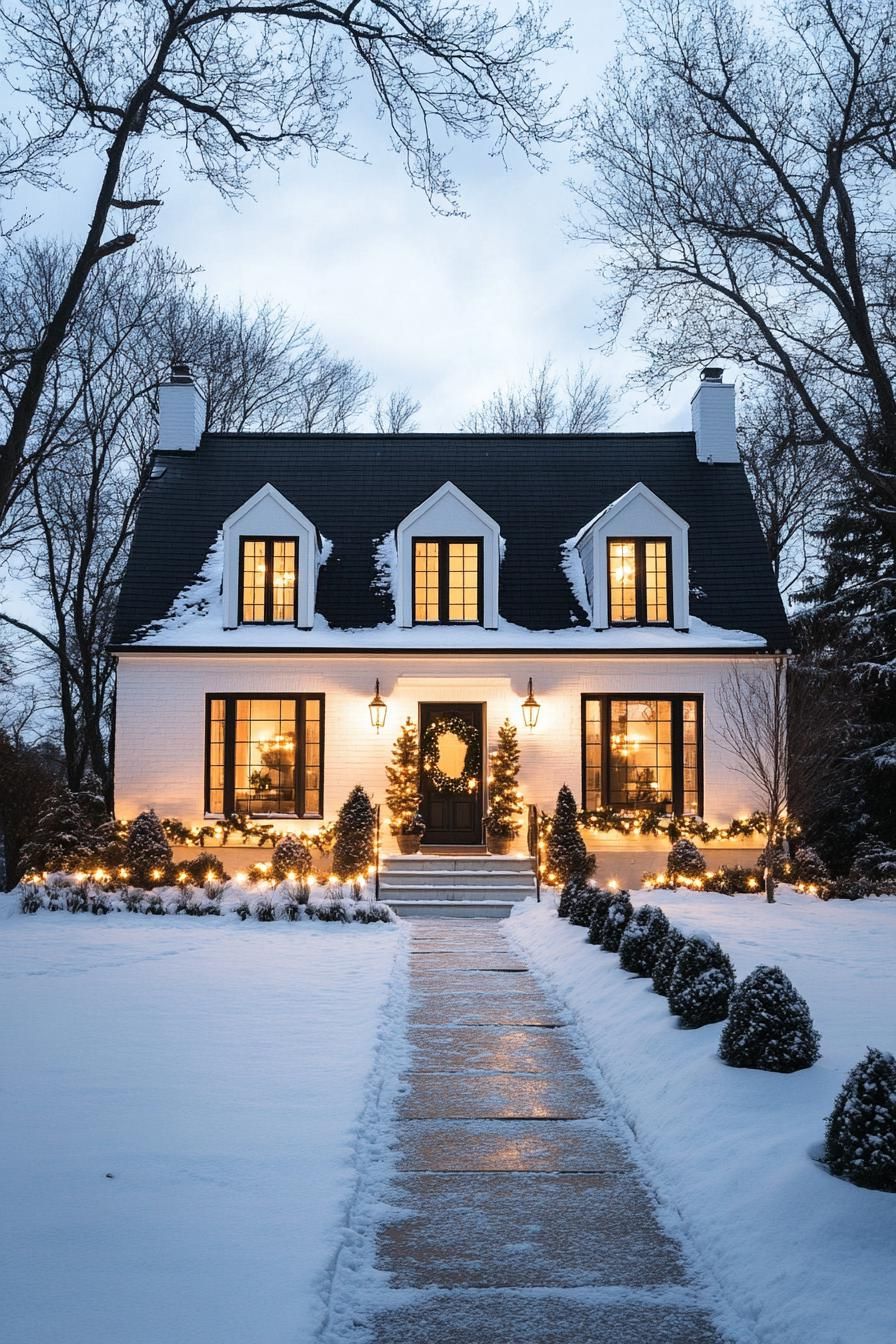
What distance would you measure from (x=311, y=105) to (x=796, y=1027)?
8.17 meters

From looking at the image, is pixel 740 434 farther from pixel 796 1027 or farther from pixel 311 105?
pixel 796 1027

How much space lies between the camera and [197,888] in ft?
53.6

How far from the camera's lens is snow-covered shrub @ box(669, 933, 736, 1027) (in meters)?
7.37

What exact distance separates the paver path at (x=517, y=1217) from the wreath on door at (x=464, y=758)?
1048 cm

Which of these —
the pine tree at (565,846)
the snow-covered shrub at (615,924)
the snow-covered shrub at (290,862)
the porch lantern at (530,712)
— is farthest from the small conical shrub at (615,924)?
the porch lantern at (530,712)

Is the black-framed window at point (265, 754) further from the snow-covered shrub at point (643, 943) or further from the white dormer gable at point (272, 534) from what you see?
the snow-covered shrub at point (643, 943)

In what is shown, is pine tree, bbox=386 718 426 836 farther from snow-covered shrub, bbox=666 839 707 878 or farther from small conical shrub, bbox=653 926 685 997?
small conical shrub, bbox=653 926 685 997

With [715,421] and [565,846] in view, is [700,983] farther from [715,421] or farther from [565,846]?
[715,421]

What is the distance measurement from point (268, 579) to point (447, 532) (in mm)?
3123

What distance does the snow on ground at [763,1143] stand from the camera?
13.0 feet

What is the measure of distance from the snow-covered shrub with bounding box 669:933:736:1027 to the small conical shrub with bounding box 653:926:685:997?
0.50m

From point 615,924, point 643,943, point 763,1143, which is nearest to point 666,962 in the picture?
point 643,943

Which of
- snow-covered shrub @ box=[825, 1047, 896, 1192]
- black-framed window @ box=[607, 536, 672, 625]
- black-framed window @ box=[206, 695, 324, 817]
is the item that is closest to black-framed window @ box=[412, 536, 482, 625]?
black-framed window @ box=[607, 536, 672, 625]

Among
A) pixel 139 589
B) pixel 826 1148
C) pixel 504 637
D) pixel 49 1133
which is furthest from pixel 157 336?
pixel 826 1148
